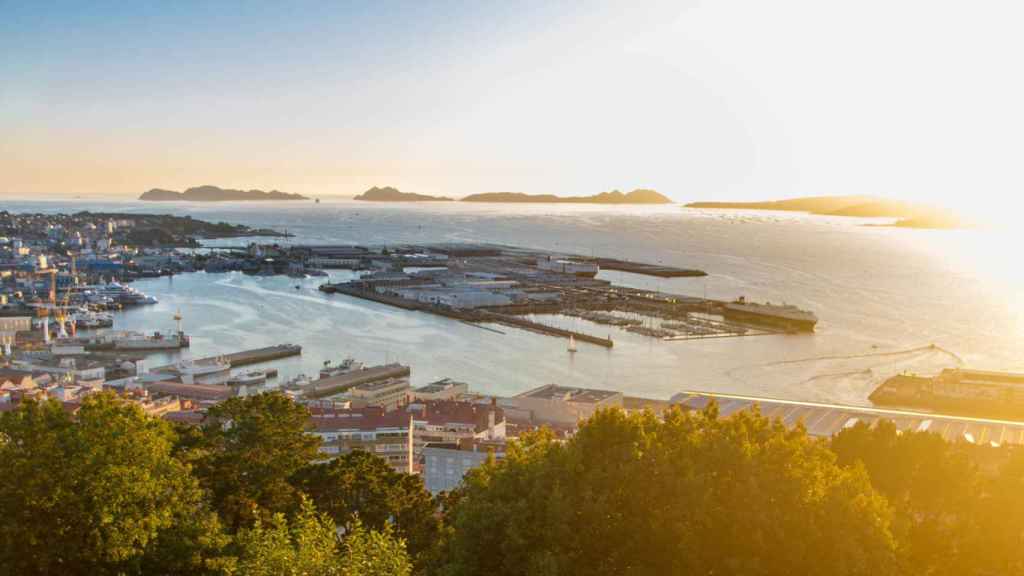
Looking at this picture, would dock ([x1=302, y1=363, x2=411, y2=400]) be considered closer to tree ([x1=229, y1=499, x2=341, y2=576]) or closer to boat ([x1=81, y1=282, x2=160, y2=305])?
tree ([x1=229, y1=499, x2=341, y2=576])

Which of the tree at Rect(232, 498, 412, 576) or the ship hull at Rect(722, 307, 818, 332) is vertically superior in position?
the tree at Rect(232, 498, 412, 576)

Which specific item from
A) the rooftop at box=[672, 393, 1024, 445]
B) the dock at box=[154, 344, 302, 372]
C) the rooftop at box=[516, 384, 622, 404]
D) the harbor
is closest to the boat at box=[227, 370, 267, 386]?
the dock at box=[154, 344, 302, 372]

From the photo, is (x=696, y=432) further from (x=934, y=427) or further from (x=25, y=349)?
(x=25, y=349)

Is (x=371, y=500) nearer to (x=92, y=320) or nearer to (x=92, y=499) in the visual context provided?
(x=92, y=499)

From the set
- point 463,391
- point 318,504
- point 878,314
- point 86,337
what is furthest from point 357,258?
point 318,504

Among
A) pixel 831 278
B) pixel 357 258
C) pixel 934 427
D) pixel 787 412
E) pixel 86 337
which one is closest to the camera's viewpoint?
pixel 934 427

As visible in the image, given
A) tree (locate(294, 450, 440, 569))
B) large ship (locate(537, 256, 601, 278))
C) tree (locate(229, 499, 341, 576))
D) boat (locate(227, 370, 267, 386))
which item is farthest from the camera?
large ship (locate(537, 256, 601, 278))

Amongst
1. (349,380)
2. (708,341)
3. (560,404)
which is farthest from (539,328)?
(560,404)

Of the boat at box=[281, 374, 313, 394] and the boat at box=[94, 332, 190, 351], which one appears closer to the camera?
the boat at box=[281, 374, 313, 394]
